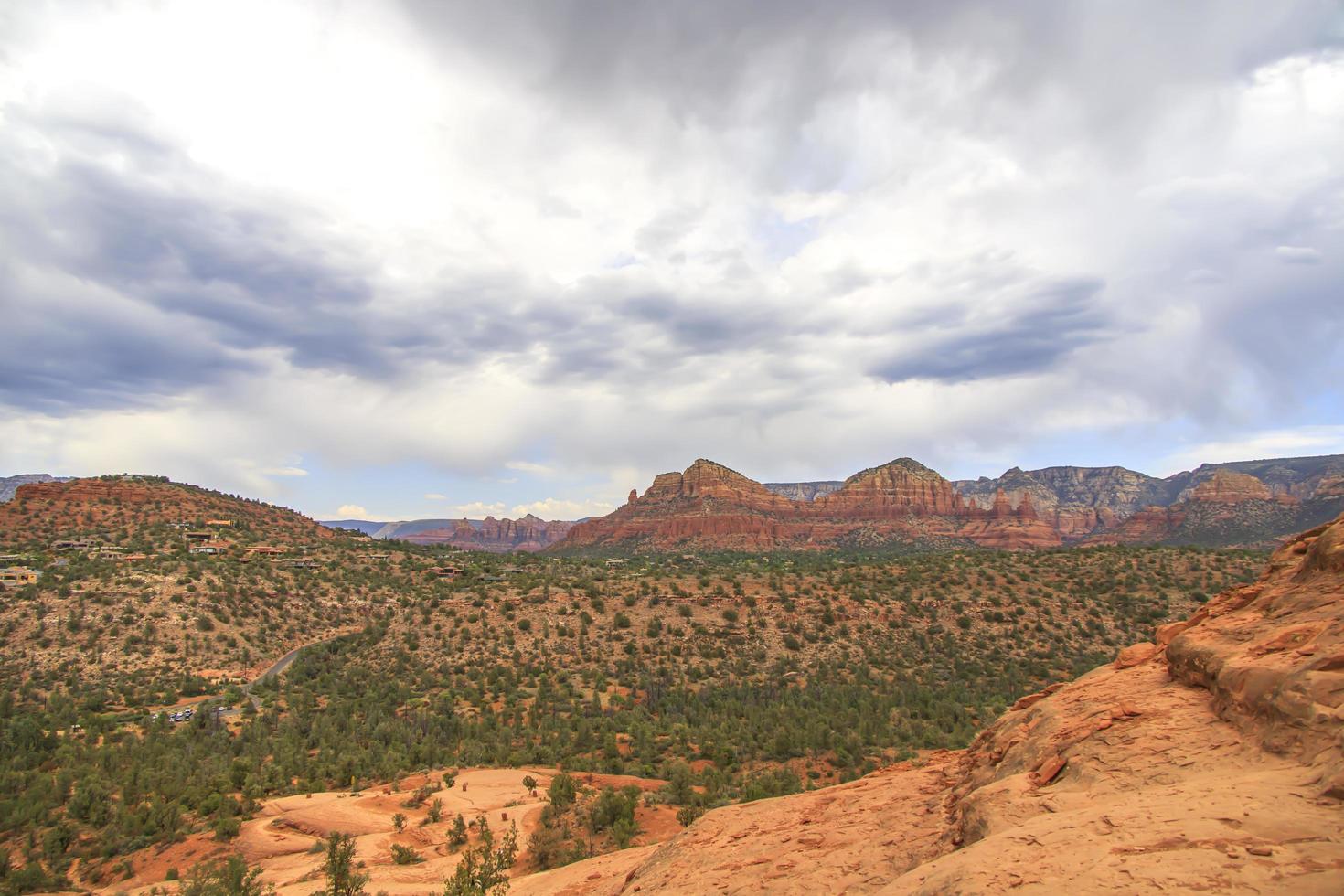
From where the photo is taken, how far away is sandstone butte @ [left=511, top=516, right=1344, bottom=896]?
5.88m

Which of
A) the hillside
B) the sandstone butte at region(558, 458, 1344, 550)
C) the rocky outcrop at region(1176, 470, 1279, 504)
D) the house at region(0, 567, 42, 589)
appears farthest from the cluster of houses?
the rocky outcrop at region(1176, 470, 1279, 504)

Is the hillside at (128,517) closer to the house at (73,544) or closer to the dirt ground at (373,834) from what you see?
the house at (73,544)

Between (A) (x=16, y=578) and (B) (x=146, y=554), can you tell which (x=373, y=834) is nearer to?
(A) (x=16, y=578)

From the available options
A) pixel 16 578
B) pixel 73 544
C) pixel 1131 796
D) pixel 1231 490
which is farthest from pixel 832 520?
pixel 1131 796

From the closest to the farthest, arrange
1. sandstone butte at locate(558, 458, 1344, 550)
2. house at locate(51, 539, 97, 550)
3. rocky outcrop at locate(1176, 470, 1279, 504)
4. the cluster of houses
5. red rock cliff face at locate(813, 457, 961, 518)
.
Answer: the cluster of houses → house at locate(51, 539, 97, 550) → sandstone butte at locate(558, 458, 1344, 550) → rocky outcrop at locate(1176, 470, 1279, 504) → red rock cliff face at locate(813, 457, 961, 518)

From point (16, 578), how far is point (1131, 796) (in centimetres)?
8534

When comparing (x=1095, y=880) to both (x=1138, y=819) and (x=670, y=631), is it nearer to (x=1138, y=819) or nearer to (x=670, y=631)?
(x=1138, y=819)

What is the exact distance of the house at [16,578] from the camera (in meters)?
58.2

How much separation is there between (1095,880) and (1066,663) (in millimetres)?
49353

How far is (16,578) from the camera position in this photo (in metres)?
59.5

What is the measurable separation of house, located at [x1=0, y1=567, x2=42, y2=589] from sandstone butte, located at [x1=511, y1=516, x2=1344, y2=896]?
71.7 meters

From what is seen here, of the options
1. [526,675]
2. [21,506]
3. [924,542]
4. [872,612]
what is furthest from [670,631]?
[924,542]

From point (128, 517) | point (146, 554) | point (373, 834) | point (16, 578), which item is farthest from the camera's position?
point (128, 517)

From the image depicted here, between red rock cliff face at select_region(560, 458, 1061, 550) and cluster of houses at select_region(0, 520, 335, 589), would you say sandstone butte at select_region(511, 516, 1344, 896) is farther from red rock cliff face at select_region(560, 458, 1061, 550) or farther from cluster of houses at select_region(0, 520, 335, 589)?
red rock cliff face at select_region(560, 458, 1061, 550)
